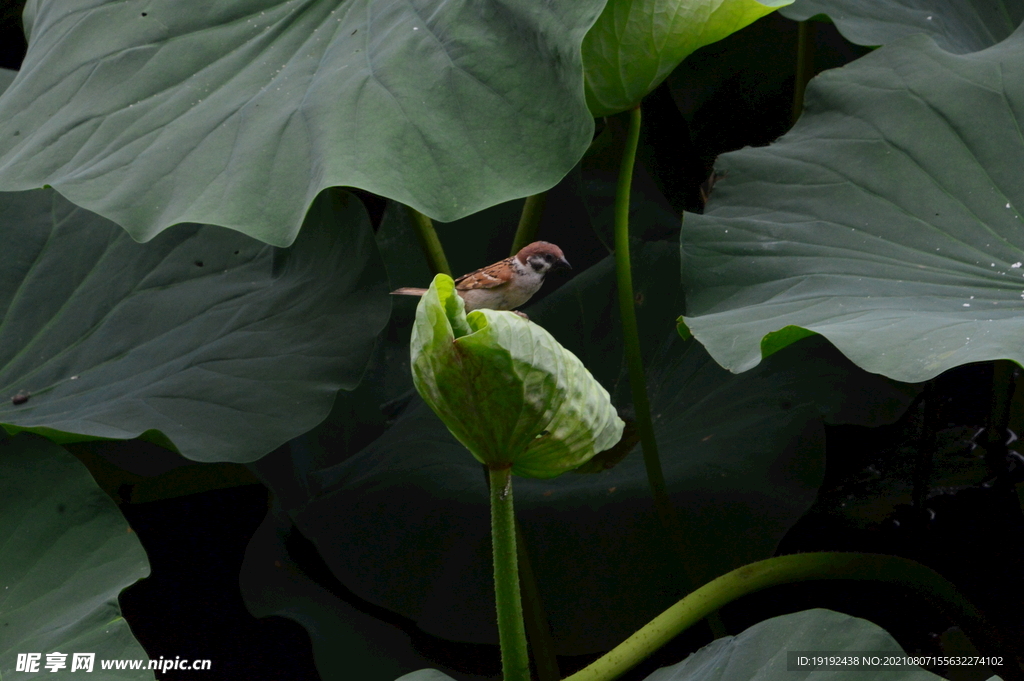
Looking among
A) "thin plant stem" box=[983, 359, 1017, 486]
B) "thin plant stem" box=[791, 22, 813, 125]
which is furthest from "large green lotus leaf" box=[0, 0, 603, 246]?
"thin plant stem" box=[983, 359, 1017, 486]

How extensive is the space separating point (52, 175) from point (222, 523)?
84 cm

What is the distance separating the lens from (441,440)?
1.50 metres

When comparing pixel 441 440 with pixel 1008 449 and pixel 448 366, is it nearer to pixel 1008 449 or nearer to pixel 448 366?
pixel 448 366

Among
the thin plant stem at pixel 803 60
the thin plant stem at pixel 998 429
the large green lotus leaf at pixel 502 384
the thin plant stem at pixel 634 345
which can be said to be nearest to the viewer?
the large green lotus leaf at pixel 502 384

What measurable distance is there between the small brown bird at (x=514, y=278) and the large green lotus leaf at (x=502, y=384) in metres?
0.62

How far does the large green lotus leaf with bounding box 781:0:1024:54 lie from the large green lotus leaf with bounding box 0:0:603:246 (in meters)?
0.47

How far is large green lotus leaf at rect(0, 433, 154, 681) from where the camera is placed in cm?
99

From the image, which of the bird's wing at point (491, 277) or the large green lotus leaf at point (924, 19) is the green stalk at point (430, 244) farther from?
the large green lotus leaf at point (924, 19)

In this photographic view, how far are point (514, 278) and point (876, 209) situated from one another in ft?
1.95

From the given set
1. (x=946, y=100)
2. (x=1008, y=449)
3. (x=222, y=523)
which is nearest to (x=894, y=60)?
(x=946, y=100)

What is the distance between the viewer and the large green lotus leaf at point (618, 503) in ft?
4.28

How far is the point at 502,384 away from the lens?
2.59 feet

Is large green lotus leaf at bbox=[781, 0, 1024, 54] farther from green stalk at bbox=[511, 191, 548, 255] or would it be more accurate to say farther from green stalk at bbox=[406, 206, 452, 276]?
green stalk at bbox=[406, 206, 452, 276]

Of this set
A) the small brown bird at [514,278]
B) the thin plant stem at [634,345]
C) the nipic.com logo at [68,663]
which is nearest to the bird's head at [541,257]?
the small brown bird at [514,278]
